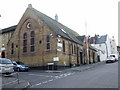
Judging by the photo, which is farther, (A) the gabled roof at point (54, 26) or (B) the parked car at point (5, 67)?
(A) the gabled roof at point (54, 26)

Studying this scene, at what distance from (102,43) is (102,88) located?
5560 cm

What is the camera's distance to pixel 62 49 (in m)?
28.5

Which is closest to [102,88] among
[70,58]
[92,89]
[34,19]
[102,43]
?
[92,89]

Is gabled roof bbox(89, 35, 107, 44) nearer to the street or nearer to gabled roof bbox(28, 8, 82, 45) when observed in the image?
gabled roof bbox(28, 8, 82, 45)

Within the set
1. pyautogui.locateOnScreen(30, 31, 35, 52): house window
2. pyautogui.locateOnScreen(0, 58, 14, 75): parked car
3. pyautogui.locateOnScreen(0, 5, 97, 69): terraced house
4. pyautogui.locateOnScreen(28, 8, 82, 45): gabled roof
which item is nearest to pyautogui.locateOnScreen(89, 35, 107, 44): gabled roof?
pyautogui.locateOnScreen(28, 8, 82, 45): gabled roof

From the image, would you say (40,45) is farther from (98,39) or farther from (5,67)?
(98,39)

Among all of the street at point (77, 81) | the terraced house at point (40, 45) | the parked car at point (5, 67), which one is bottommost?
the street at point (77, 81)

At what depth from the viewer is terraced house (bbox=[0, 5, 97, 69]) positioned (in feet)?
89.2

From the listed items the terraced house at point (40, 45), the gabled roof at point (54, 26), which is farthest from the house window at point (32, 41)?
the gabled roof at point (54, 26)

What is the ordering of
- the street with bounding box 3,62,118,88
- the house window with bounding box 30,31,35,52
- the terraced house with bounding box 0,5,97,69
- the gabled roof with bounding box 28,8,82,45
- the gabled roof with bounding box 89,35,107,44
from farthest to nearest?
the gabled roof with bounding box 89,35,107,44 < the house window with bounding box 30,31,35,52 < the gabled roof with bounding box 28,8,82,45 < the terraced house with bounding box 0,5,97,69 < the street with bounding box 3,62,118,88

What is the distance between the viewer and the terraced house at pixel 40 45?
27.2 metres

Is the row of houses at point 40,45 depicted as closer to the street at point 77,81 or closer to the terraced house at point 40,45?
the terraced house at point 40,45

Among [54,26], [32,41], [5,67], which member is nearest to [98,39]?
[54,26]

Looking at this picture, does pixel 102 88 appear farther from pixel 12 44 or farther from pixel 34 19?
pixel 12 44
